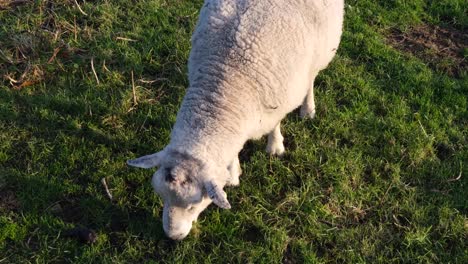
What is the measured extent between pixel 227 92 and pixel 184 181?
0.70 m

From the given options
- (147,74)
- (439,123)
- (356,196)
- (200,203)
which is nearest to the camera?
(200,203)

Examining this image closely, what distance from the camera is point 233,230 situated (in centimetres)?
391

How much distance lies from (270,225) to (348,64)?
226 cm

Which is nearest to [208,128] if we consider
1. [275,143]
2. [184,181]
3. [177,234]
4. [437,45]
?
[184,181]

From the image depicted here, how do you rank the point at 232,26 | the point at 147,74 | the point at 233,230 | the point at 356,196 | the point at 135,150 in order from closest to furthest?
1. the point at 232,26
2. the point at 233,230
3. the point at 356,196
4. the point at 135,150
5. the point at 147,74

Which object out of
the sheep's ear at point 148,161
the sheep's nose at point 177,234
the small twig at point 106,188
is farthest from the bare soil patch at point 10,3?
the sheep's nose at point 177,234

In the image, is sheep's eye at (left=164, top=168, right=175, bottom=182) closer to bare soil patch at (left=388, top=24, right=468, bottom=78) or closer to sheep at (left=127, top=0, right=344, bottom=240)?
sheep at (left=127, top=0, right=344, bottom=240)

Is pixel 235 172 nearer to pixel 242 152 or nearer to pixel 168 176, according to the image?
pixel 242 152

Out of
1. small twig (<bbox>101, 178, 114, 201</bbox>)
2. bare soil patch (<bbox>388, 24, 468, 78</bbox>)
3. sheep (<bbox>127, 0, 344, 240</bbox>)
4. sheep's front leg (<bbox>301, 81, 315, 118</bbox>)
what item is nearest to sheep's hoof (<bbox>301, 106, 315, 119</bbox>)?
sheep's front leg (<bbox>301, 81, 315, 118</bbox>)

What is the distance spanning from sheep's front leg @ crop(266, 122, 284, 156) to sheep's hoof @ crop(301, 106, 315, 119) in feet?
1.55

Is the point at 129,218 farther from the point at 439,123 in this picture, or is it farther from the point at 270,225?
the point at 439,123

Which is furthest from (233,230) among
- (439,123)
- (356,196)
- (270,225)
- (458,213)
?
(439,123)

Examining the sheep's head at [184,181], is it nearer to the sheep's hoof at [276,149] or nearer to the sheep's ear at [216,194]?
the sheep's ear at [216,194]

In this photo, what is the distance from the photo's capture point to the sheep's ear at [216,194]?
304 centimetres
